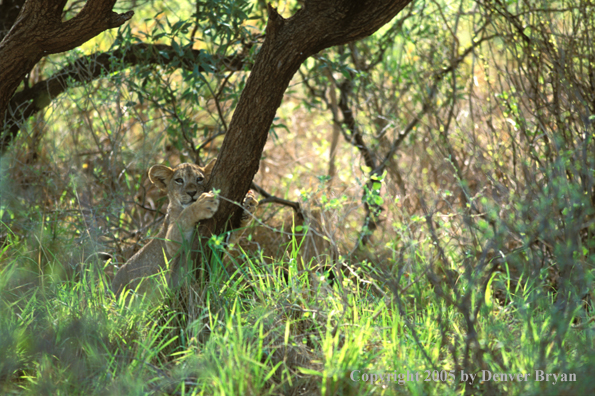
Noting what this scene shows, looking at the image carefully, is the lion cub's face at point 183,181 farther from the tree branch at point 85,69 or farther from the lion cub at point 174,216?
the tree branch at point 85,69

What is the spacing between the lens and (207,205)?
4.00m

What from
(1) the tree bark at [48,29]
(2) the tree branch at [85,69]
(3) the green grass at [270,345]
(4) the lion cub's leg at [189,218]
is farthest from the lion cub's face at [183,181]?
(2) the tree branch at [85,69]

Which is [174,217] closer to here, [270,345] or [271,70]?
[271,70]

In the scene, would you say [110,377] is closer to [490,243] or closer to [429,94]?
[490,243]

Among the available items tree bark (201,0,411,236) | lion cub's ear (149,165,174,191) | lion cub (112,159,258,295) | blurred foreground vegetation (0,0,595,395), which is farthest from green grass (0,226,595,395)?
lion cub's ear (149,165,174,191)

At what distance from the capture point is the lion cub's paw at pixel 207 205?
13.1 feet

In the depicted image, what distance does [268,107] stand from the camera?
4.11 metres

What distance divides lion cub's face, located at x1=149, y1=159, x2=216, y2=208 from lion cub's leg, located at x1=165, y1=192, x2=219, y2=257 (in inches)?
12.0

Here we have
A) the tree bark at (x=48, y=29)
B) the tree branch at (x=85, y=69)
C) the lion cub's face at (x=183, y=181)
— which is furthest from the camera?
the tree branch at (x=85, y=69)

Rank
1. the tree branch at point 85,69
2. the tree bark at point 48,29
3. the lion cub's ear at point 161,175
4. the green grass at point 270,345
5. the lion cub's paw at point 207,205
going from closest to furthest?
the green grass at point 270,345, the lion cub's paw at point 207,205, the tree bark at point 48,29, the lion cub's ear at point 161,175, the tree branch at point 85,69

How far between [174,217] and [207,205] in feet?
2.24

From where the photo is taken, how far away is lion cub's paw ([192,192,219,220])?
13.1 feet

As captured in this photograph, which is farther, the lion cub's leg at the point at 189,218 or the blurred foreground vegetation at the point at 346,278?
the lion cub's leg at the point at 189,218

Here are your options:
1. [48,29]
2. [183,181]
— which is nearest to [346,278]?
[183,181]
